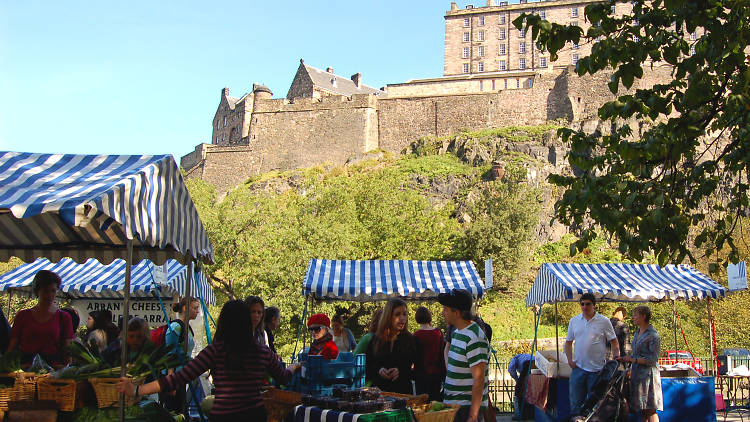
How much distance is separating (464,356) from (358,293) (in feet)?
17.0

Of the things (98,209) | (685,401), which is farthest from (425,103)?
(98,209)

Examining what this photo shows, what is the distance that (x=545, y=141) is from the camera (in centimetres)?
4988

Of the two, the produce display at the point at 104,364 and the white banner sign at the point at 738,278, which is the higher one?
the white banner sign at the point at 738,278

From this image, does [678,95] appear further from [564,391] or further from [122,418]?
[122,418]

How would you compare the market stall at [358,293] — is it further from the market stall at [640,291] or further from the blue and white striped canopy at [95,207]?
the blue and white striped canopy at [95,207]

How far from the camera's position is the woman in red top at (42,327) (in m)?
6.12

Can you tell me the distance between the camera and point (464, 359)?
514 centimetres

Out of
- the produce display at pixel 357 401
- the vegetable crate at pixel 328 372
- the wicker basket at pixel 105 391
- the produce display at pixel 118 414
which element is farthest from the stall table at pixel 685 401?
the wicker basket at pixel 105 391

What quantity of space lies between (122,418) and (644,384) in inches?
244

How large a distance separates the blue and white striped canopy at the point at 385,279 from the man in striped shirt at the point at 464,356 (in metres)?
5.04

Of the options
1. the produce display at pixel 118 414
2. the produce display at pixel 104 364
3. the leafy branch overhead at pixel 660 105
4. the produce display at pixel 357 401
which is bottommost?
the produce display at pixel 118 414

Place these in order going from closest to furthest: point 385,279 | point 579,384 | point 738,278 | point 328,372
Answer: point 328,372
point 579,384
point 738,278
point 385,279

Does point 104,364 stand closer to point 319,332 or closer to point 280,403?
point 280,403

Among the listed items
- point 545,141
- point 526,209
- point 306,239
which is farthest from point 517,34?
point 306,239
